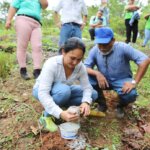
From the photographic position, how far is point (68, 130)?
10.4 ft

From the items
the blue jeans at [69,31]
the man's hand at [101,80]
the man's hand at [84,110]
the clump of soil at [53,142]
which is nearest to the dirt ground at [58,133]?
the clump of soil at [53,142]

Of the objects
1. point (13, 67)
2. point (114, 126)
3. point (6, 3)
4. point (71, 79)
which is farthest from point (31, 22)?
point (6, 3)

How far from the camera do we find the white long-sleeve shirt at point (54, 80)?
3118 millimetres

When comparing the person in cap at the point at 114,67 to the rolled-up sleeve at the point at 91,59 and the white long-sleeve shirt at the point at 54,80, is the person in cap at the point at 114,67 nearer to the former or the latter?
the rolled-up sleeve at the point at 91,59

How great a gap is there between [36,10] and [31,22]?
203mm

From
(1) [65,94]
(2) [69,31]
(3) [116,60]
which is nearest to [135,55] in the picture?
(3) [116,60]

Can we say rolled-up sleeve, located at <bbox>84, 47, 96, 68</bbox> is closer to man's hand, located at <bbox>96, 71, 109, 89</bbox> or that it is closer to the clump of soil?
man's hand, located at <bbox>96, 71, 109, 89</bbox>

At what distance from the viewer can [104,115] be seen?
376 cm

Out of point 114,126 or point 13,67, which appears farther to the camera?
point 13,67

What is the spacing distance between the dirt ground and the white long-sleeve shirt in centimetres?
31

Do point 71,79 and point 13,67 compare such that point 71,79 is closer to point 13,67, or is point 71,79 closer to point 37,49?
point 37,49

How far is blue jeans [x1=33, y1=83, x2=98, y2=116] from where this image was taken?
329 cm

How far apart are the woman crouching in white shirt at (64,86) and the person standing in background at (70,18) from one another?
77.8 inches

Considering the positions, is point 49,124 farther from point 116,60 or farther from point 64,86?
point 116,60
